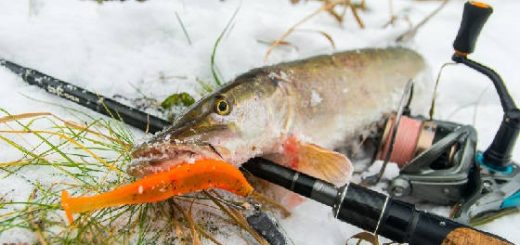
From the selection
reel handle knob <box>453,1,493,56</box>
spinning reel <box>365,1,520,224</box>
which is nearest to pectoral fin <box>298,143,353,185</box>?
spinning reel <box>365,1,520,224</box>

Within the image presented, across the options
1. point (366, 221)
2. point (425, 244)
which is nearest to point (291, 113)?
point (366, 221)

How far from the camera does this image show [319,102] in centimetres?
254

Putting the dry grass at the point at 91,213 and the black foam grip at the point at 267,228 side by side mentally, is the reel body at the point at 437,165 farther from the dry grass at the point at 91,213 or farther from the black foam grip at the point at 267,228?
the dry grass at the point at 91,213

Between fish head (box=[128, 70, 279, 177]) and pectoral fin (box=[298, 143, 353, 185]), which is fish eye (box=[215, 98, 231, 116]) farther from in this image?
pectoral fin (box=[298, 143, 353, 185])

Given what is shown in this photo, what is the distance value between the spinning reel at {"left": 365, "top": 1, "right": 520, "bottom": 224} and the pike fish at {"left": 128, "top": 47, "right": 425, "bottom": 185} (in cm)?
30

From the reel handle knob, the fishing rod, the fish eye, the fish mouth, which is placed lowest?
the fishing rod

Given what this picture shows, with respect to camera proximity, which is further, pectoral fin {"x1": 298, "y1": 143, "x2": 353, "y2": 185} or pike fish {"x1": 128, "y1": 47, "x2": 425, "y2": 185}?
pectoral fin {"x1": 298, "y1": 143, "x2": 353, "y2": 185}

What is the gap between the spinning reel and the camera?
2.22 metres

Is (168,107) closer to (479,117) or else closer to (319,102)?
(319,102)

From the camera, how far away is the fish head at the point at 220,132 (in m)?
1.73

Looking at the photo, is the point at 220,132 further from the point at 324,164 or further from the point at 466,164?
the point at 466,164

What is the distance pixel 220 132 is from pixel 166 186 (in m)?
0.42

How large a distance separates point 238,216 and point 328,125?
0.82 m

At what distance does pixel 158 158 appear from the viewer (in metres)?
1.72
